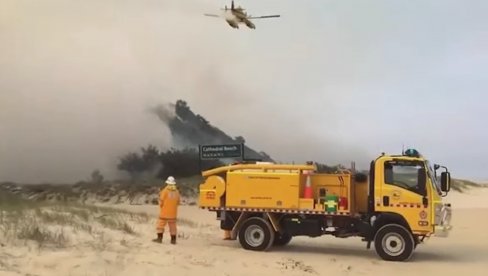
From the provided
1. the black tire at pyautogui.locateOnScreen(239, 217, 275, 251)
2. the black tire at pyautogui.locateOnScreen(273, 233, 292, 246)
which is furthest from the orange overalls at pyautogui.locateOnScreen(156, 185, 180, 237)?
the black tire at pyautogui.locateOnScreen(273, 233, 292, 246)

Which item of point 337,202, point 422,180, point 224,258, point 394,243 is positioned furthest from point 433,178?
point 224,258

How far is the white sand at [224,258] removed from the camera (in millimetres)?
13445

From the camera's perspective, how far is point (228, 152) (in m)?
32.7

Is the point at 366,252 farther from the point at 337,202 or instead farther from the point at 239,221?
the point at 239,221

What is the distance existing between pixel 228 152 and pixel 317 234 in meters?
13.3

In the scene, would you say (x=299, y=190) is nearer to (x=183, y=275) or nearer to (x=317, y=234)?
(x=317, y=234)

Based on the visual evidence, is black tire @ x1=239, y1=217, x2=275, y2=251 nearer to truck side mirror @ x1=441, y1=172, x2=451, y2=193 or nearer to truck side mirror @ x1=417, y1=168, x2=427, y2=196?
truck side mirror @ x1=417, y1=168, x2=427, y2=196

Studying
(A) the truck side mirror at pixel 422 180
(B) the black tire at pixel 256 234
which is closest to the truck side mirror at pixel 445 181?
(A) the truck side mirror at pixel 422 180

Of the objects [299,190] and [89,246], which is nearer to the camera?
[89,246]

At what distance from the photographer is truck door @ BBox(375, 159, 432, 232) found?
61.7ft

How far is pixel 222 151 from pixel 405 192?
15328 mm

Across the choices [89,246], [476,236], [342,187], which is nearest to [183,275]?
[89,246]

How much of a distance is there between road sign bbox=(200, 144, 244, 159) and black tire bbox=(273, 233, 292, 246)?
10.3 meters

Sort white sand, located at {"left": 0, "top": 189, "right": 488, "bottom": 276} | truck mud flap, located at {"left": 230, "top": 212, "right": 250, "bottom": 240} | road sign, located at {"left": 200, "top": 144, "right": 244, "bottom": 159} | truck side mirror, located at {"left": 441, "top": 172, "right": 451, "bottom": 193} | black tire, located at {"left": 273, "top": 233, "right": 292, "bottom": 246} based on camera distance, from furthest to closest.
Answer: road sign, located at {"left": 200, "top": 144, "right": 244, "bottom": 159}, black tire, located at {"left": 273, "top": 233, "right": 292, "bottom": 246}, truck mud flap, located at {"left": 230, "top": 212, "right": 250, "bottom": 240}, truck side mirror, located at {"left": 441, "top": 172, "right": 451, "bottom": 193}, white sand, located at {"left": 0, "top": 189, "right": 488, "bottom": 276}
